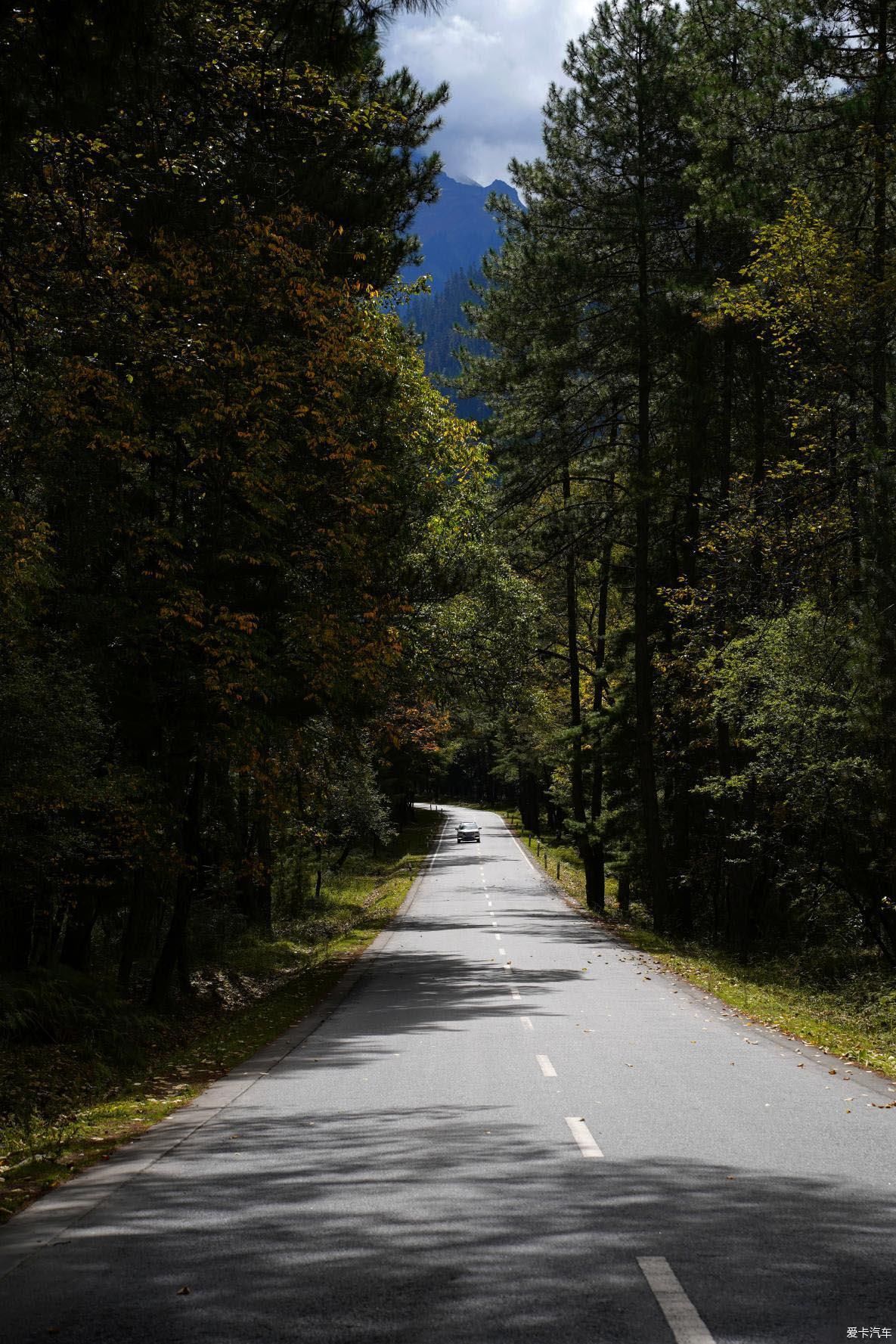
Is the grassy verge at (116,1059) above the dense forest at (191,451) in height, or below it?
below

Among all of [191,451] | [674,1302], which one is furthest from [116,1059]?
[674,1302]

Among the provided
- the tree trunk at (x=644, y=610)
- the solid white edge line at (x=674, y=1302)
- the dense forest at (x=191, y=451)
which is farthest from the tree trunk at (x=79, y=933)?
the tree trunk at (x=644, y=610)

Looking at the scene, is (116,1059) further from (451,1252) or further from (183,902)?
(451,1252)

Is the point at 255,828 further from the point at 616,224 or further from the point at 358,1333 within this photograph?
the point at 358,1333

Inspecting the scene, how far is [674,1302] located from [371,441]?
1348cm

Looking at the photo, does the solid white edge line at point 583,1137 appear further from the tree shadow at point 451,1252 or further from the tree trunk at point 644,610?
the tree trunk at point 644,610

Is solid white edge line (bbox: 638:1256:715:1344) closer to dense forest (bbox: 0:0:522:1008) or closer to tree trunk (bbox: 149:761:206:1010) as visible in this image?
dense forest (bbox: 0:0:522:1008)

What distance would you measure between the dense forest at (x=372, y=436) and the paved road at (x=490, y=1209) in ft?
16.3

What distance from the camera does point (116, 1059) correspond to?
12828 millimetres

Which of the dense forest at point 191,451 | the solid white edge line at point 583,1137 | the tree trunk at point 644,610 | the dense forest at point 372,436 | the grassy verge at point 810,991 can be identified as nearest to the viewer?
the solid white edge line at point 583,1137

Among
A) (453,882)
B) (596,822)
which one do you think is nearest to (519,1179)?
(596,822)

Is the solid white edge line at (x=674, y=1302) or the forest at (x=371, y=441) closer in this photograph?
the solid white edge line at (x=674, y=1302)

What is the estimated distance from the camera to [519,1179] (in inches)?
277

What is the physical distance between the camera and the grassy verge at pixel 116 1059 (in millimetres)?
8719
